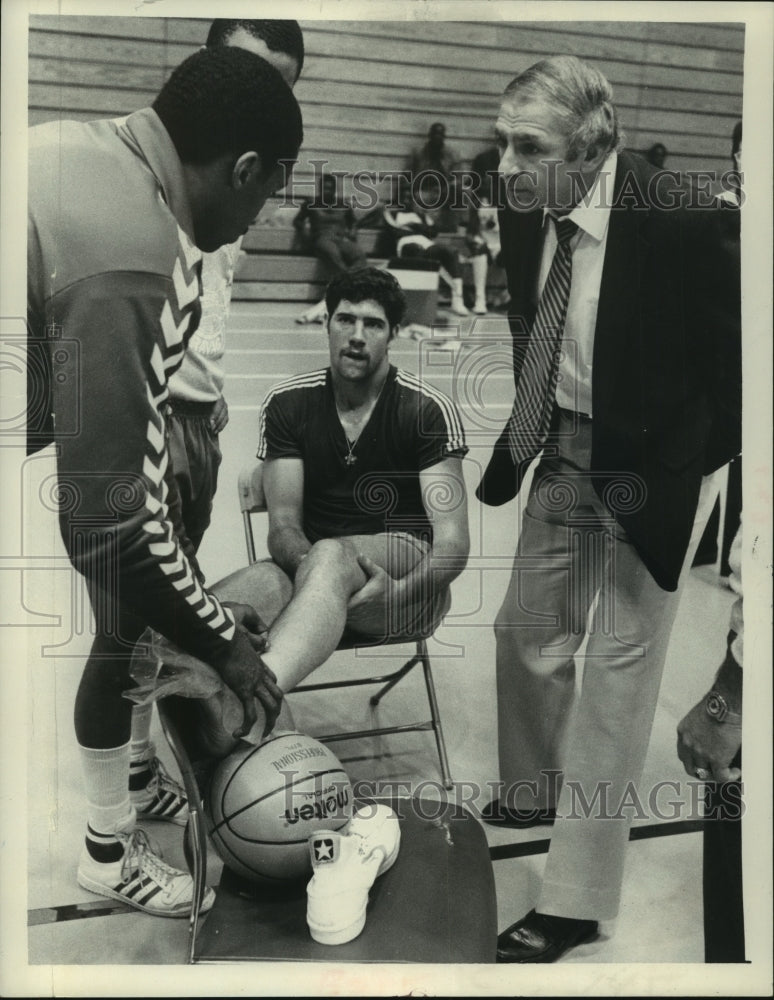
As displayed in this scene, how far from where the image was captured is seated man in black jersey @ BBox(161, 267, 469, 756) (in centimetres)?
245

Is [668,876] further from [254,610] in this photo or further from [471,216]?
[471,216]

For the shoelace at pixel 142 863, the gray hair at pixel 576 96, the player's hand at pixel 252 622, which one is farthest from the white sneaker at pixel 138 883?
the gray hair at pixel 576 96

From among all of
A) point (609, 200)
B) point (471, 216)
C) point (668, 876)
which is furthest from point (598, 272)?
point (668, 876)

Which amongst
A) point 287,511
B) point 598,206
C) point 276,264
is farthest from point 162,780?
point 598,206

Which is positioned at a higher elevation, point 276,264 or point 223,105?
point 223,105

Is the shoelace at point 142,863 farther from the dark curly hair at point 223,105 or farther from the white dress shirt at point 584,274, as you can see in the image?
the dark curly hair at point 223,105

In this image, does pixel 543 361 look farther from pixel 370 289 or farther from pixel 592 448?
pixel 370 289

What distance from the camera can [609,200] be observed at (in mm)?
2455

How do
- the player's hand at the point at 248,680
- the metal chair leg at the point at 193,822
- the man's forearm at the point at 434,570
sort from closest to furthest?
the metal chair leg at the point at 193,822, the player's hand at the point at 248,680, the man's forearm at the point at 434,570

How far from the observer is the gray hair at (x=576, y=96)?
2441mm

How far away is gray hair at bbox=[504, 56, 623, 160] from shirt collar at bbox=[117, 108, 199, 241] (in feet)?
2.91

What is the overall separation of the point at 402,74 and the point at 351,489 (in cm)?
112

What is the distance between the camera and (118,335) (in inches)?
90.7

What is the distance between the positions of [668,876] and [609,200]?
73.2 inches
